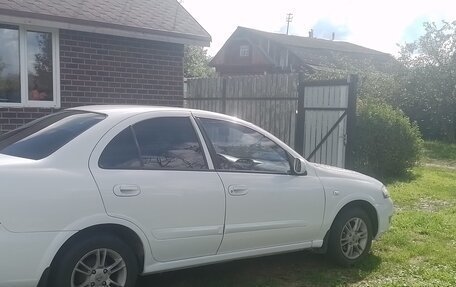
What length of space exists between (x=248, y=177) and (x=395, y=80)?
63.7 ft

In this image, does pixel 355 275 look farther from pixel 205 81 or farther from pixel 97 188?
pixel 205 81

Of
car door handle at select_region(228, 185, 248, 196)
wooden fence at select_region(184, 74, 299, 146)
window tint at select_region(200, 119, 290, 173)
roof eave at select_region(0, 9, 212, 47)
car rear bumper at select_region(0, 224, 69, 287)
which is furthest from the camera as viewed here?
wooden fence at select_region(184, 74, 299, 146)

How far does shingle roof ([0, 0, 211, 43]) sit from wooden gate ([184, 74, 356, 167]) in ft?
6.81

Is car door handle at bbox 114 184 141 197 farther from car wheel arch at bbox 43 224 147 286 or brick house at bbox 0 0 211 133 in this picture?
brick house at bbox 0 0 211 133

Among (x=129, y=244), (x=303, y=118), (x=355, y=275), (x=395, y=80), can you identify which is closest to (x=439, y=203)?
(x=303, y=118)

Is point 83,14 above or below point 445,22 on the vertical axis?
below

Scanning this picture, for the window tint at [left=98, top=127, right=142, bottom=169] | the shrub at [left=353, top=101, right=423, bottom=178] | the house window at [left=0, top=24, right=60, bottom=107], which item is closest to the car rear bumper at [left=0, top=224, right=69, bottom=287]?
the window tint at [left=98, top=127, right=142, bottom=169]

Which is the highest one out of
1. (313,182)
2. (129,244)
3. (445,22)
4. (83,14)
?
(445,22)

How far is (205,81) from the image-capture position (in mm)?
11922

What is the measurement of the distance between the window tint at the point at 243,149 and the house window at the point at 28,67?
14.3ft

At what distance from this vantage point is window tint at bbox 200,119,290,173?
4.31 metres

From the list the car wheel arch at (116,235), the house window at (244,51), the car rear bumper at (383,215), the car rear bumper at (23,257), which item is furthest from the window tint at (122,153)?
the house window at (244,51)

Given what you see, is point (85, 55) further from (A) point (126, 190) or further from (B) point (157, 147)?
(A) point (126, 190)

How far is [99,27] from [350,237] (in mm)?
4986
